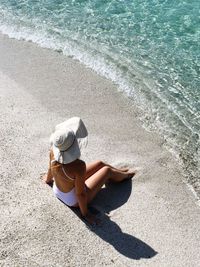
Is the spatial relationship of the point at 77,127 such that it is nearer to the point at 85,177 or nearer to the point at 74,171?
the point at 74,171

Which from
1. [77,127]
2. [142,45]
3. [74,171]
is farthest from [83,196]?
[142,45]

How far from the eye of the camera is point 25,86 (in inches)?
386

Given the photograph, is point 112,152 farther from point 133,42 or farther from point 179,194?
point 133,42

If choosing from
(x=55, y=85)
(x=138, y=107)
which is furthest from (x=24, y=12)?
(x=138, y=107)

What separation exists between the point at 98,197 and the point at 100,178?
329mm

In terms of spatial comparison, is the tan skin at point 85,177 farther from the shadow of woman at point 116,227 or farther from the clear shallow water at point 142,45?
the clear shallow water at point 142,45

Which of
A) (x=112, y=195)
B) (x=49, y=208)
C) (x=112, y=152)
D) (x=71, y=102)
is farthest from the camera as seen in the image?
(x=71, y=102)

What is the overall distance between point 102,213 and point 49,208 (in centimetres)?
71

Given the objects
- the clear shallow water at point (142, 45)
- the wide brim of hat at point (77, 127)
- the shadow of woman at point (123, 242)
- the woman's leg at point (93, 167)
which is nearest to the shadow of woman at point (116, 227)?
the shadow of woman at point (123, 242)

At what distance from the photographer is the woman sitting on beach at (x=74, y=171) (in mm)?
6016

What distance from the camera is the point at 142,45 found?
11.8 m

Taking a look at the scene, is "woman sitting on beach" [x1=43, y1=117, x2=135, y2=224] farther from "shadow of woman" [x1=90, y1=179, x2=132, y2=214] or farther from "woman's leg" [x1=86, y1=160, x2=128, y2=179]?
"shadow of woman" [x1=90, y1=179, x2=132, y2=214]

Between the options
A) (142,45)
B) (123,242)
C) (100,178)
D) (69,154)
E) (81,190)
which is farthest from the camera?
(142,45)

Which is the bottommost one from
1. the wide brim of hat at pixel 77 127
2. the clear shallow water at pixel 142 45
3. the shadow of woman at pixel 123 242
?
the clear shallow water at pixel 142 45
